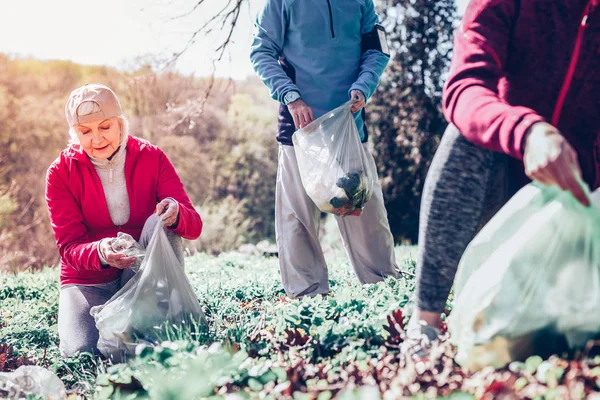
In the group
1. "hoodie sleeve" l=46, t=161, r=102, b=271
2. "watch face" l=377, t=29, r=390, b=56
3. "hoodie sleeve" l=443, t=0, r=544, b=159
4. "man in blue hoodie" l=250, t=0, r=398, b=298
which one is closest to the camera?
"hoodie sleeve" l=443, t=0, r=544, b=159

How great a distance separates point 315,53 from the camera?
315 cm

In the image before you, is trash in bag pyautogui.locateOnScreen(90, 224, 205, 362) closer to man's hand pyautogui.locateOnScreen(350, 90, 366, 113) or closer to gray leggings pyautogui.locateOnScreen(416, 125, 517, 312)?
gray leggings pyautogui.locateOnScreen(416, 125, 517, 312)

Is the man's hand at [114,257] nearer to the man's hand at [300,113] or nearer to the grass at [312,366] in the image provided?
the grass at [312,366]

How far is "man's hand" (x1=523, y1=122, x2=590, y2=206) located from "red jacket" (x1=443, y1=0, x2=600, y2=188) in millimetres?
252

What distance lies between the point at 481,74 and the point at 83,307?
217cm

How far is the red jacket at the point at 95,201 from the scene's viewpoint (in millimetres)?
2773

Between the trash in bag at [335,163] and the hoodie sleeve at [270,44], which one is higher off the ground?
the hoodie sleeve at [270,44]

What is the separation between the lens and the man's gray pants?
329 centimetres

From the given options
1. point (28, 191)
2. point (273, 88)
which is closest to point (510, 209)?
point (273, 88)

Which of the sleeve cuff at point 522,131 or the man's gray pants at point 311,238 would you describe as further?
the man's gray pants at point 311,238

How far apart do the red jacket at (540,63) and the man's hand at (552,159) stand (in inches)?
9.9

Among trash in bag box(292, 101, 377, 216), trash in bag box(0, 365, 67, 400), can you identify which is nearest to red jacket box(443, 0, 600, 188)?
trash in bag box(292, 101, 377, 216)

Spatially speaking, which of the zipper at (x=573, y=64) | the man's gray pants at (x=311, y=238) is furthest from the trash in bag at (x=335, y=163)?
the zipper at (x=573, y=64)

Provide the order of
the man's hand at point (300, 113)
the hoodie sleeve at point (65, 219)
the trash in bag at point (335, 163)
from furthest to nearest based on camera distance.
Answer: the man's hand at point (300, 113)
the trash in bag at point (335, 163)
the hoodie sleeve at point (65, 219)
